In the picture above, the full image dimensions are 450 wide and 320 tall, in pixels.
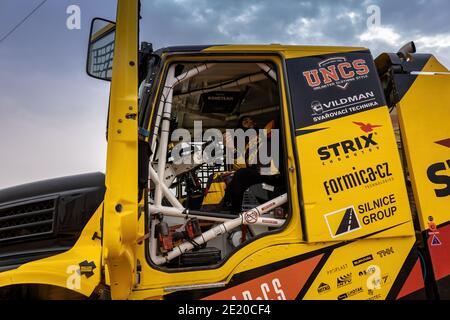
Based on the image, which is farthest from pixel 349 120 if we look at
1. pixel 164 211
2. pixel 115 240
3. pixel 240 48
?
pixel 115 240

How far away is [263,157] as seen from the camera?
3.60m

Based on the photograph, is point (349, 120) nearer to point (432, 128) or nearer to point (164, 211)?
point (432, 128)

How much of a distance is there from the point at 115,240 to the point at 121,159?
43 cm

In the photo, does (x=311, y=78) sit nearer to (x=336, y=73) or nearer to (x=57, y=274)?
(x=336, y=73)

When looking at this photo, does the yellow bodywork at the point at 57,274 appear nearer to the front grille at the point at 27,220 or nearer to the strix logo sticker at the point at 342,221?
the front grille at the point at 27,220

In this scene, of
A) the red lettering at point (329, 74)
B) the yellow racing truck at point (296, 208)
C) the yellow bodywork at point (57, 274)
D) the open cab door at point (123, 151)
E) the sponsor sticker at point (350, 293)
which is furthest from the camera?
the red lettering at point (329, 74)

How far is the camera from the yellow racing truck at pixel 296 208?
2.36 meters

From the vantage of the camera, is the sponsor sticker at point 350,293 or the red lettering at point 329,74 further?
the red lettering at point 329,74

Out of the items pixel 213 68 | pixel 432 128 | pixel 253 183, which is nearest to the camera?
pixel 432 128

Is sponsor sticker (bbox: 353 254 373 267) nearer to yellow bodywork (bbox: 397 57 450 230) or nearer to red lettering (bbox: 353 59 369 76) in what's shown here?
yellow bodywork (bbox: 397 57 450 230)

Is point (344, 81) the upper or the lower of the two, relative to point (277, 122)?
lower

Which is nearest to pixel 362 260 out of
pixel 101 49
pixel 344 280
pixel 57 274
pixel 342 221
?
pixel 344 280

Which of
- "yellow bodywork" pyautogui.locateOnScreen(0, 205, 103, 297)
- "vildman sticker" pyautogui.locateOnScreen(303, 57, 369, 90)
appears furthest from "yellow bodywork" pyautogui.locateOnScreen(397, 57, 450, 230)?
→ "yellow bodywork" pyautogui.locateOnScreen(0, 205, 103, 297)

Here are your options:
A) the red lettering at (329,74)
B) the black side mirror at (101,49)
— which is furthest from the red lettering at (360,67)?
the black side mirror at (101,49)
